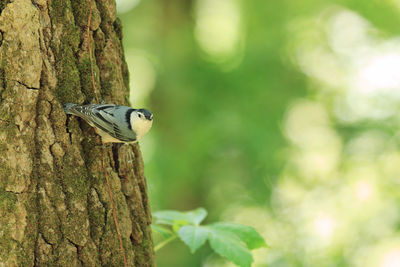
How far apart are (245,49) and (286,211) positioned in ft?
9.48

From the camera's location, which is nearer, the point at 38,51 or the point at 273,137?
the point at 38,51

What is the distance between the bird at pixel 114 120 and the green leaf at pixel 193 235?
A: 18.9 inches

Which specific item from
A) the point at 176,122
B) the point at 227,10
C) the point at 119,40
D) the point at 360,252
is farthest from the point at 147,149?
the point at 119,40

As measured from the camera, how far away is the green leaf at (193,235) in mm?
2031

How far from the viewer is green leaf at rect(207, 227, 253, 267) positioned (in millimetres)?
2002

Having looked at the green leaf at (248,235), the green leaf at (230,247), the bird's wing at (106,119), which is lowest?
the green leaf at (230,247)

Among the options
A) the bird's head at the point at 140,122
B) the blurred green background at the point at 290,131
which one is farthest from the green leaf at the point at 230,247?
the blurred green background at the point at 290,131

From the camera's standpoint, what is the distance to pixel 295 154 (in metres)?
7.62

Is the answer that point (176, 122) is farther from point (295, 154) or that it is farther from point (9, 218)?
point (9, 218)

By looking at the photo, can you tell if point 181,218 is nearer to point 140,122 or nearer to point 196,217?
point 196,217

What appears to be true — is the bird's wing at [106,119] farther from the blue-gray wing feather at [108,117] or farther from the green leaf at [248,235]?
the green leaf at [248,235]

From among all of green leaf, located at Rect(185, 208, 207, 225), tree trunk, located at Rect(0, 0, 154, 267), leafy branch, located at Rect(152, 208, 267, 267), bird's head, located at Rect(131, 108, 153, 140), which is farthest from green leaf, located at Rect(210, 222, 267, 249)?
bird's head, located at Rect(131, 108, 153, 140)

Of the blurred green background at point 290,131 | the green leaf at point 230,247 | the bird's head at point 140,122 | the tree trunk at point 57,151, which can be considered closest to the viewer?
the tree trunk at point 57,151

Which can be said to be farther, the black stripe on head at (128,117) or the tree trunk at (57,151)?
the black stripe on head at (128,117)
